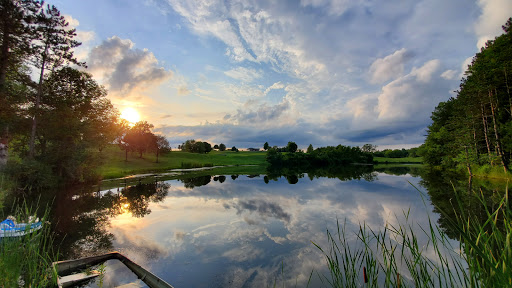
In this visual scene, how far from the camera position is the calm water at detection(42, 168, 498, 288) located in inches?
299

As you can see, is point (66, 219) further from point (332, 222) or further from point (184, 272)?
point (332, 222)

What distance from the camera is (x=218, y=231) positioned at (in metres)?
11.9

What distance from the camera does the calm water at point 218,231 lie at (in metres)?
7.59

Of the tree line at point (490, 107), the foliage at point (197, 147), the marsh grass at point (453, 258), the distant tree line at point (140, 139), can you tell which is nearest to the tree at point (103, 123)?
the distant tree line at point (140, 139)

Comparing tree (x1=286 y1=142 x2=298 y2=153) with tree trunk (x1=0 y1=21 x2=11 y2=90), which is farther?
tree (x1=286 y1=142 x2=298 y2=153)

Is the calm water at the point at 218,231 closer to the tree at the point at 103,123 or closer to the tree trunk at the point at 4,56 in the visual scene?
the tree trunk at the point at 4,56

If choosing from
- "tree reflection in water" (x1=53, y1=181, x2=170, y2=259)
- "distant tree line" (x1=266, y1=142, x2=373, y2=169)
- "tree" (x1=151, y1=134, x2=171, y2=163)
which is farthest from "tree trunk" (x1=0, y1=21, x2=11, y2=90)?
"distant tree line" (x1=266, y1=142, x2=373, y2=169)

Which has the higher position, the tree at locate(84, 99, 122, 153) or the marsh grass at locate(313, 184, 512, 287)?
the tree at locate(84, 99, 122, 153)

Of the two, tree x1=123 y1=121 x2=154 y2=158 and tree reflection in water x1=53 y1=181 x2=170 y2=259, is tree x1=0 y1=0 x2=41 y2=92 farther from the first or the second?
tree x1=123 y1=121 x2=154 y2=158

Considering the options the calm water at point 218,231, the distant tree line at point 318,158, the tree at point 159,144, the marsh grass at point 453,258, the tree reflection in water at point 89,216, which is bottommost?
the calm water at point 218,231

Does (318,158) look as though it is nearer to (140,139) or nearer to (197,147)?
(197,147)

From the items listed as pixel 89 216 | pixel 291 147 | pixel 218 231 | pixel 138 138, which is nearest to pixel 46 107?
pixel 89 216

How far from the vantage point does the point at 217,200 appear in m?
19.9

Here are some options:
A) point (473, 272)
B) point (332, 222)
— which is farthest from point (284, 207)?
point (473, 272)
